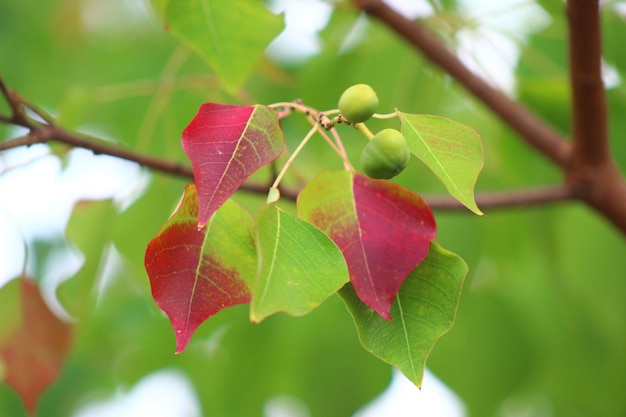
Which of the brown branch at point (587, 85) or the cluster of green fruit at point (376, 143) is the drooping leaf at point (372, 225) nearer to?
the cluster of green fruit at point (376, 143)

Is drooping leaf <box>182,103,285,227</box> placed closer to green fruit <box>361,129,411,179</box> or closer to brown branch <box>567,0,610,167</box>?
green fruit <box>361,129,411,179</box>

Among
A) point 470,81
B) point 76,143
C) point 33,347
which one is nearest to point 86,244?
point 33,347

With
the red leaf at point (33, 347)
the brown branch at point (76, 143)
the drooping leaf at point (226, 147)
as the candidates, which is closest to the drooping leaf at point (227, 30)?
the brown branch at point (76, 143)

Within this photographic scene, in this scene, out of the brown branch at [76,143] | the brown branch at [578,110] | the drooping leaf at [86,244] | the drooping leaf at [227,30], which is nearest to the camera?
the brown branch at [76,143]

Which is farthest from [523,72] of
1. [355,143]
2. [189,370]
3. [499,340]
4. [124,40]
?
[124,40]

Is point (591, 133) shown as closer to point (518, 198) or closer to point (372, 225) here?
point (518, 198)

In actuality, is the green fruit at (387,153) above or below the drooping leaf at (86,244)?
above

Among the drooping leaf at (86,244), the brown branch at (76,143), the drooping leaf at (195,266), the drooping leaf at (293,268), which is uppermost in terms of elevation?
the drooping leaf at (293,268)
